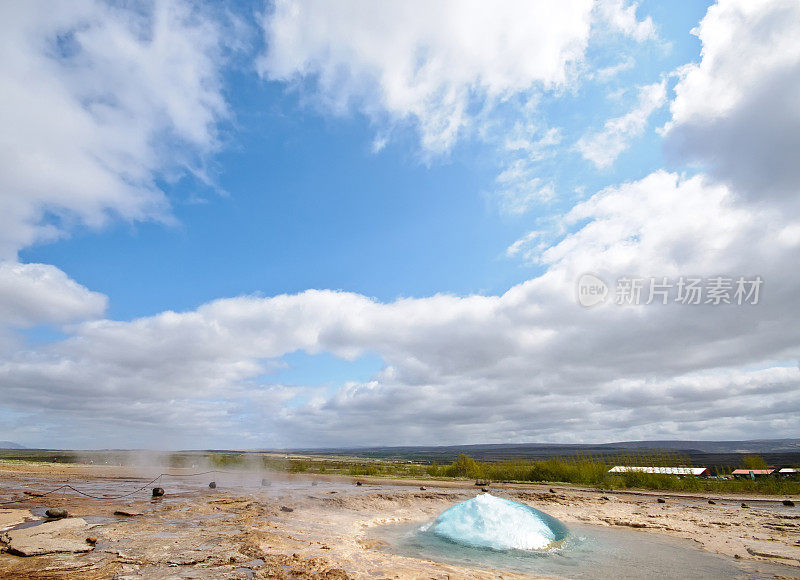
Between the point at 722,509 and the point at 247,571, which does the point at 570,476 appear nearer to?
the point at 722,509

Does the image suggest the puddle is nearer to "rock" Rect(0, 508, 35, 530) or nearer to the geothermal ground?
the geothermal ground

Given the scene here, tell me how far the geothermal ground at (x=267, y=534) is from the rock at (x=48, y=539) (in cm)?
3

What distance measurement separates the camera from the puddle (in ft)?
49.6

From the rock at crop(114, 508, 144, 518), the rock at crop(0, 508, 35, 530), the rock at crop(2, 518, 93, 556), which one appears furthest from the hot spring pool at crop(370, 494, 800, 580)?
the rock at crop(0, 508, 35, 530)

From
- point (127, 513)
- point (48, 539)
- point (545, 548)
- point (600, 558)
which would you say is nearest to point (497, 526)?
point (545, 548)

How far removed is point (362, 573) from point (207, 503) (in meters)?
22.6

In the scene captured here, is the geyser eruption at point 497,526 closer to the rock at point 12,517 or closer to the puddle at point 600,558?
the puddle at point 600,558

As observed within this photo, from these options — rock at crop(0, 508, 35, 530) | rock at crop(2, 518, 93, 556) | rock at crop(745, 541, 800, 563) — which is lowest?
rock at crop(745, 541, 800, 563)

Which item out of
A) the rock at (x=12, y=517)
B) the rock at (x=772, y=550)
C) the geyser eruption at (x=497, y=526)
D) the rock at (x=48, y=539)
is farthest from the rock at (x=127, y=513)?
the rock at (x=772, y=550)

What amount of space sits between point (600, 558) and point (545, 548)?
2227 mm

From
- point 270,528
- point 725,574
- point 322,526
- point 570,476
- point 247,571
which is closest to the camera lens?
point 247,571

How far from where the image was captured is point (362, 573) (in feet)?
43.0

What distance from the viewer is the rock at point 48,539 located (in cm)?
1445

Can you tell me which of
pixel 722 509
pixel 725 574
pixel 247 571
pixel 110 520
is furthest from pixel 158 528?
pixel 722 509
